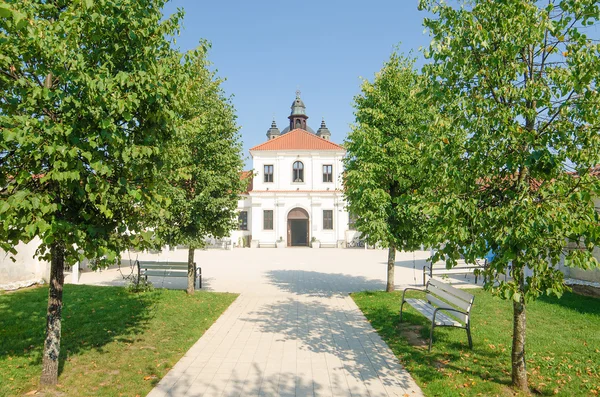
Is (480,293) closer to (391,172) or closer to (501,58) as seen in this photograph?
(391,172)

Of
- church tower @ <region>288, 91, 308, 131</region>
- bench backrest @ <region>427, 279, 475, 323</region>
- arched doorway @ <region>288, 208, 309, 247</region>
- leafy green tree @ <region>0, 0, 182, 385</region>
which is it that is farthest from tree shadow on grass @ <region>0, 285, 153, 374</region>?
church tower @ <region>288, 91, 308, 131</region>

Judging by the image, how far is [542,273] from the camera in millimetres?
4590

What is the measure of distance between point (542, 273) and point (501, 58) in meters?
2.63

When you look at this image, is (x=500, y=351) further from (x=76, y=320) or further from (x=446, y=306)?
(x=76, y=320)

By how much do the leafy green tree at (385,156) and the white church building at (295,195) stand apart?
85.9 ft

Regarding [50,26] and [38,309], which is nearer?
[50,26]

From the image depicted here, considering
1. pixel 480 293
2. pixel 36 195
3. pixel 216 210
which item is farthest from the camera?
pixel 480 293

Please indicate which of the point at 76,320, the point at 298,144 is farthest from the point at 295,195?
the point at 76,320

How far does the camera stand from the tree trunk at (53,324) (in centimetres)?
557

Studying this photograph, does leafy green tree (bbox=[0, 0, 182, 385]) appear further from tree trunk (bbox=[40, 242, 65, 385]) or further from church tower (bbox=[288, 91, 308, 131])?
church tower (bbox=[288, 91, 308, 131])

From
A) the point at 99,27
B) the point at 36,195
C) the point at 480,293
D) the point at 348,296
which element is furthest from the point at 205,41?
the point at 480,293

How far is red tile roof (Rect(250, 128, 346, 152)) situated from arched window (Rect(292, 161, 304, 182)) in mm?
1614

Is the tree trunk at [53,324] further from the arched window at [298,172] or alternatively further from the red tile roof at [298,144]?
the red tile roof at [298,144]

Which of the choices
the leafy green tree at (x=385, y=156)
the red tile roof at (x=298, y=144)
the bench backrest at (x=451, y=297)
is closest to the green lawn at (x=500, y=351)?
the bench backrest at (x=451, y=297)
